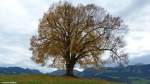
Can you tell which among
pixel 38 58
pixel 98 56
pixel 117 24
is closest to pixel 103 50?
pixel 98 56

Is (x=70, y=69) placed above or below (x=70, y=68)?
below

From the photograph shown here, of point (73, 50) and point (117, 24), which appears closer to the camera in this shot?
point (73, 50)

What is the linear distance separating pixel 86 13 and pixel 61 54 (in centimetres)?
957

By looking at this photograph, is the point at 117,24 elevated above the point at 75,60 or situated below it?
above

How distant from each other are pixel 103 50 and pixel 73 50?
6796 mm

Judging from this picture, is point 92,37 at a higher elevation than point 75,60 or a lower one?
higher

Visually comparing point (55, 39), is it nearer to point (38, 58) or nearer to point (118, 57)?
point (38, 58)

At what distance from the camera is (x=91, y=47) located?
2832 inches

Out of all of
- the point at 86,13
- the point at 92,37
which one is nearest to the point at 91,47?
the point at 92,37

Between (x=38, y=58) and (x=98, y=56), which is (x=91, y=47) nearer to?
(x=98, y=56)

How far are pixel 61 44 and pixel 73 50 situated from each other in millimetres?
2835

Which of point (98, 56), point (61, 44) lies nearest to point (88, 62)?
point (98, 56)

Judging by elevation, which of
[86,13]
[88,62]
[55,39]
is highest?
[86,13]

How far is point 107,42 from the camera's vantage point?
7262 cm
